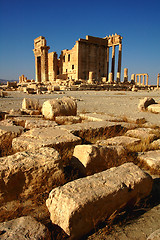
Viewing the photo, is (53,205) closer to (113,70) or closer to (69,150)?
(69,150)

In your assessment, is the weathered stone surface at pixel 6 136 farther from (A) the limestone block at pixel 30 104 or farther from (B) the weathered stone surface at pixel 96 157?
(A) the limestone block at pixel 30 104

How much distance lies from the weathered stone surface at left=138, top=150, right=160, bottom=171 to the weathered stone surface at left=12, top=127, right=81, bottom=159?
43.9 inches

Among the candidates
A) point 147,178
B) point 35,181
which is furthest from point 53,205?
point 147,178

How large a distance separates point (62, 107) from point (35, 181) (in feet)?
12.2

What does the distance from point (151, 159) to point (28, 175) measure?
1.92 m

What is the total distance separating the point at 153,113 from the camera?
7.91 metres

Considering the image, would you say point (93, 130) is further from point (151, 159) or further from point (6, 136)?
point (6, 136)

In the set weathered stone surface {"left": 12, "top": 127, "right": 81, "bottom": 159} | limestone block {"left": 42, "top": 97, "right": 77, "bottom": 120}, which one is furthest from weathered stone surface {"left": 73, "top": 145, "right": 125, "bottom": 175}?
limestone block {"left": 42, "top": 97, "right": 77, "bottom": 120}

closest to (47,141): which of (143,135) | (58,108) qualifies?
(143,135)

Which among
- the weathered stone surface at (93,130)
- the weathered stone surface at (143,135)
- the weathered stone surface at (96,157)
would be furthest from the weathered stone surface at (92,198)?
the weathered stone surface at (143,135)

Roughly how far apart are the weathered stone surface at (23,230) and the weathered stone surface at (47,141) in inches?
52.6

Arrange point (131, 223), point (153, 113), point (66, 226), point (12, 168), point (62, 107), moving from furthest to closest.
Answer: point (153, 113) < point (62, 107) < point (12, 168) < point (131, 223) < point (66, 226)

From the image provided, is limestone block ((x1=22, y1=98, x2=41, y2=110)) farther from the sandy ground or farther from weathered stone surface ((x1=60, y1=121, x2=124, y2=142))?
weathered stone surface ((x1=60, y1=121, x2=124, y2=142))

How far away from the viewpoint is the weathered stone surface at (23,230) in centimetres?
146
